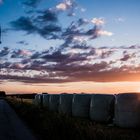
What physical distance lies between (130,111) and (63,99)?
8.86 m

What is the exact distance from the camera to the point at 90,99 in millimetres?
18562

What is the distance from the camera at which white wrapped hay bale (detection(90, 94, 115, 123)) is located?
638 inches

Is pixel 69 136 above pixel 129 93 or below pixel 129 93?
below

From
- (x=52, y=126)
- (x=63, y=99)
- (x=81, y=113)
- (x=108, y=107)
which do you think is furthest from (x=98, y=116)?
(x=63, y=99)

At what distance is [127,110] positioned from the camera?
14.2 meters

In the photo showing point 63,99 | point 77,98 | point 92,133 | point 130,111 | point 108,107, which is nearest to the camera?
point 92,133

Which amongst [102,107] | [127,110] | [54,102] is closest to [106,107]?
[102,107]

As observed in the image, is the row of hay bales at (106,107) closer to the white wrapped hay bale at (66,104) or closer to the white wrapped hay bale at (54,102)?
the white wrapped hay bale at (66,104)

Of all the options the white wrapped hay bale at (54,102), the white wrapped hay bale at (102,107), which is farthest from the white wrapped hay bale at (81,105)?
the white wrapped hay bale at (54,102)

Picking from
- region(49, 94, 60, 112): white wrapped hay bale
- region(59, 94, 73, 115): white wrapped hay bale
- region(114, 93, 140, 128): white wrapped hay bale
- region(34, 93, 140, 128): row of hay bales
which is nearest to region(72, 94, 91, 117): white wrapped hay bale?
region(34, 93, 140, 128): row of hay bales

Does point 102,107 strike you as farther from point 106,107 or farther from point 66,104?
point 66,104

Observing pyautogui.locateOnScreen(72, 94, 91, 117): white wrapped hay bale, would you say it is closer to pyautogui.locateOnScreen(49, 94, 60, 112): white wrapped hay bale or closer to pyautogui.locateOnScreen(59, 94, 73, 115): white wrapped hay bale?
pyautogui.locateOnScreen(59, 94, 73, 115): white wrapped hay bale

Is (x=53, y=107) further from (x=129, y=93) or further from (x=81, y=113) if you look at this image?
(x=129, y=93)

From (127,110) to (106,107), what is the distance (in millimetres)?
2295
